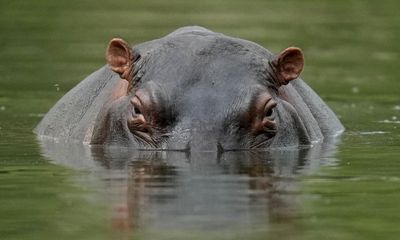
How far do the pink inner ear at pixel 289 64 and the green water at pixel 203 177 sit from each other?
74 centimetres

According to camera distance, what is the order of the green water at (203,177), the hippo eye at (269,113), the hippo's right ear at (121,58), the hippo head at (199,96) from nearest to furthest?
the green water at (203,177)
the hippo head at (199,96)
the hippo eye at (269,113)
the hippo's right ear at (121,58)

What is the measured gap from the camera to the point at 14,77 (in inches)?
778

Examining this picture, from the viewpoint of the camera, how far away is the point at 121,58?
1267 cm

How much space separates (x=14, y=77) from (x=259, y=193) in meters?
→ 10.4

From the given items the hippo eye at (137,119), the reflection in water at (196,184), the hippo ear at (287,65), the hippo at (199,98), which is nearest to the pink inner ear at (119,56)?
the hippo at (199,98)

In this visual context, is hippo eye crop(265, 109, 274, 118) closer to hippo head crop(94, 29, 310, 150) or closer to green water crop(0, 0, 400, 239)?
hippo head crop(94, 29, 310, 150)

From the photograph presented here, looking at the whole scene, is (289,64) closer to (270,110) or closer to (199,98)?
(270,110)

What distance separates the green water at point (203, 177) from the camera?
845 centimetres

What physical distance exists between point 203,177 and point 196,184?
410mm

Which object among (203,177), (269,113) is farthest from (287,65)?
(203,177)

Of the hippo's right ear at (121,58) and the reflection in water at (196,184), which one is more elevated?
the hippo's right ear at (121,58)

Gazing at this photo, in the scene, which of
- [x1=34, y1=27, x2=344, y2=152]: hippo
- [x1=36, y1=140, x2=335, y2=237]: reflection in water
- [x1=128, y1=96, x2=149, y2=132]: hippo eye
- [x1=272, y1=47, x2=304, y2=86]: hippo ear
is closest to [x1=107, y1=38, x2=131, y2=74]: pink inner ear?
[x1=34, y1=27, x2=344, y2=152]: hippo

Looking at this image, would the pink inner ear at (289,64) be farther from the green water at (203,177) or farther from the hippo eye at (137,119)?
the hippo eye at (137,119)

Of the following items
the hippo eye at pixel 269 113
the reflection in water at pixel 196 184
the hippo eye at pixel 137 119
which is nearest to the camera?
the reflection in water at pixel 196 184
